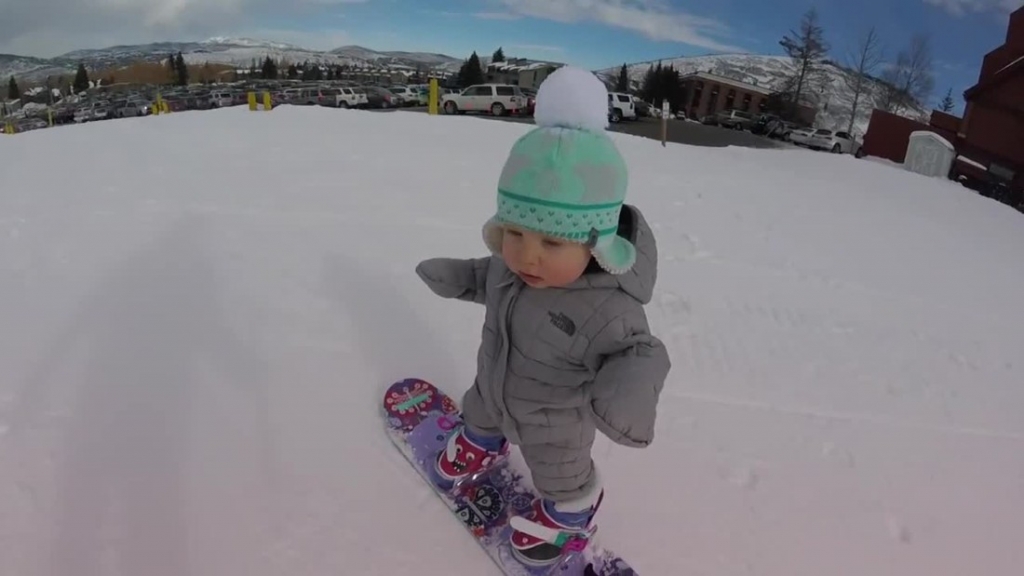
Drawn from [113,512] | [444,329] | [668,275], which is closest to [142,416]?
[113,512]

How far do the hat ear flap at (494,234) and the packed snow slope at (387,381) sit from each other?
1.82 feet

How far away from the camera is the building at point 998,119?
13.3ft

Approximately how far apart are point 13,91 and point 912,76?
5.56 meters

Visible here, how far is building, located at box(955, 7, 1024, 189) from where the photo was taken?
159 inches

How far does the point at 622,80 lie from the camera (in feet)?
12.8

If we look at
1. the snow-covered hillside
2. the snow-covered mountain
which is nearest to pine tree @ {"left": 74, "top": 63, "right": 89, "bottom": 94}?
the snow-covered mountain

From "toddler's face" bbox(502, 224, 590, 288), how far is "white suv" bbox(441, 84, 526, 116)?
13.9 feet

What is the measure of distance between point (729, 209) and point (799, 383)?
1.70m

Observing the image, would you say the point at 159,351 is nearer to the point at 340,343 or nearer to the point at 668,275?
the point at 340,343

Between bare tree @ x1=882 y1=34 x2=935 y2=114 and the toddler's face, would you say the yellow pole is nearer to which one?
bare tree @ x1=882 y1=34 x2=935 y2=114

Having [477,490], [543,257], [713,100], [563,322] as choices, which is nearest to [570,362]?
[563,322]

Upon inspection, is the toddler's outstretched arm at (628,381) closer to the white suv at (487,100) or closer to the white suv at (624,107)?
the white suv at (624,107)

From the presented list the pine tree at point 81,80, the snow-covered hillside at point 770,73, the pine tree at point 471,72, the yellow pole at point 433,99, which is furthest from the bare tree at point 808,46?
the pine tree at point 81,80

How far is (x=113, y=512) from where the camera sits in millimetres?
1076
